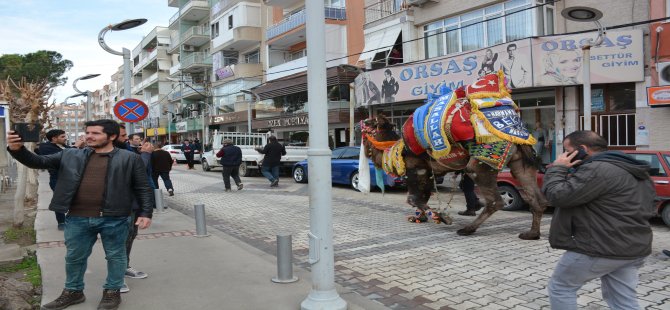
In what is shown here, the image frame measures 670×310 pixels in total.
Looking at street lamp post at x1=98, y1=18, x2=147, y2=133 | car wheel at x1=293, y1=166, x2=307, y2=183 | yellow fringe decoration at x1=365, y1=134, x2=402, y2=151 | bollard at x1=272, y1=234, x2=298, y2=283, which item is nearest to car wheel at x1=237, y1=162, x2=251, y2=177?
car wheel at x1=293, y1=166, x2=307, y2=183

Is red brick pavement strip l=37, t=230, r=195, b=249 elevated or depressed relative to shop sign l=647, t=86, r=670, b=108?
depressed

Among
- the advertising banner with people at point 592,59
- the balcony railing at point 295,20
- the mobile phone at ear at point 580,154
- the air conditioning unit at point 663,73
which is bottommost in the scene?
the mobile phone at ear at point 580,154

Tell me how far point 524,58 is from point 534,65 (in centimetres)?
41

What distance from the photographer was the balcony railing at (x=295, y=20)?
2689 cm

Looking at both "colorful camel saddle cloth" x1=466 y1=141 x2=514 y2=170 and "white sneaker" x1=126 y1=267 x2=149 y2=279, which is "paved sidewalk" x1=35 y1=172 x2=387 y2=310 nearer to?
"white sneaker" x1=126 y1=267 x2=149 y2=279

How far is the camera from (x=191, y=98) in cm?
4894

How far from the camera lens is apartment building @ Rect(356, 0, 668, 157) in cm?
1393

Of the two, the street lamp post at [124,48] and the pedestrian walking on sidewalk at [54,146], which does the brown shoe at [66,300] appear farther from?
the street lamp post at [124,48]

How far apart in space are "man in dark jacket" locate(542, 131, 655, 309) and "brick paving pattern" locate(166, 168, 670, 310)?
4.22 feet

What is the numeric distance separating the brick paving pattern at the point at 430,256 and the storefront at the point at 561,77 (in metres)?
4.21

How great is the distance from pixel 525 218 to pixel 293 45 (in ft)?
85.7

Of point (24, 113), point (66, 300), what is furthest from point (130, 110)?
point (66, 300)

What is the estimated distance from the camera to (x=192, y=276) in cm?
548

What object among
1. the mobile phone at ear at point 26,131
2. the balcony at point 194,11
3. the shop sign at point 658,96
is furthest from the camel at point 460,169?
the balcony at point 194,11
